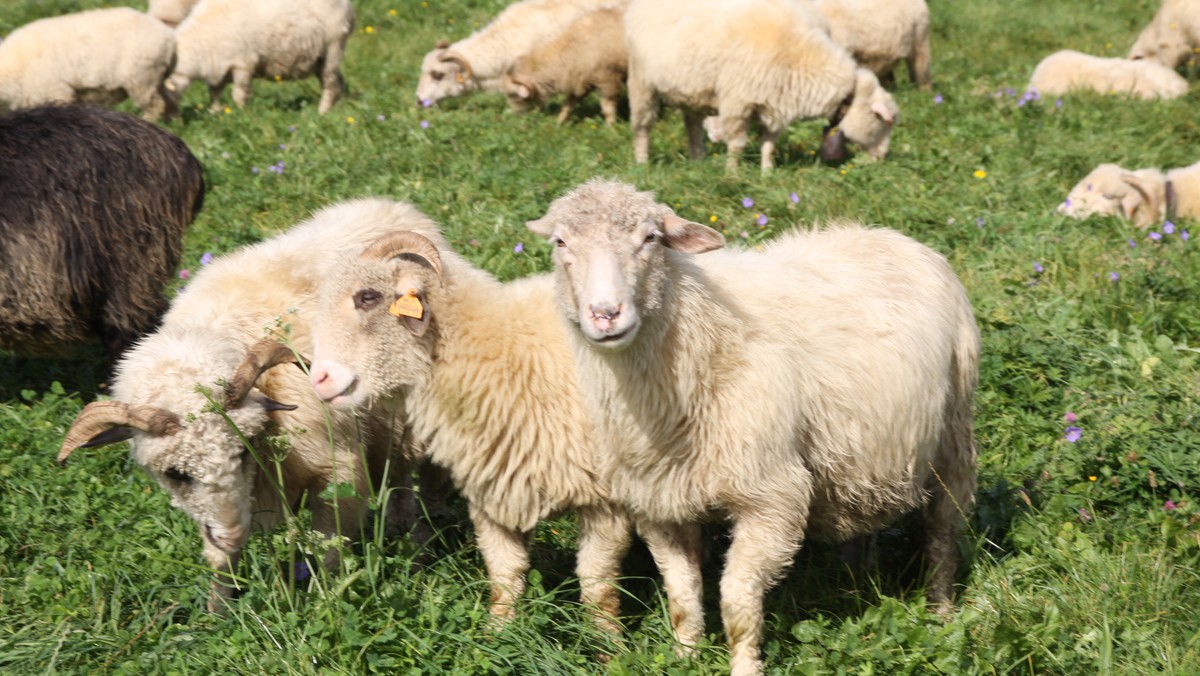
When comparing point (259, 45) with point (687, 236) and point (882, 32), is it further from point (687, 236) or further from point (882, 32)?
point (687, 236)

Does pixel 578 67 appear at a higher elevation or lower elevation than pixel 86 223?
lower

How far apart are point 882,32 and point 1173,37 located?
3.84 m

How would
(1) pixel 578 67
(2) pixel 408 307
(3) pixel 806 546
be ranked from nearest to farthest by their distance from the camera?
(2) pixel 408 307 → (3) pixel 806 546 → (1) pixel 578 67

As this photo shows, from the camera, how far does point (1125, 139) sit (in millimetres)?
9375

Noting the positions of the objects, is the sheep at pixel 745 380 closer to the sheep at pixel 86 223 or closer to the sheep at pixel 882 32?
the sheep at pixel 86 223

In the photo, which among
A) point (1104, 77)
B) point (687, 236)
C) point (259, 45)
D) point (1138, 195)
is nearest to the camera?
point (687, 236)

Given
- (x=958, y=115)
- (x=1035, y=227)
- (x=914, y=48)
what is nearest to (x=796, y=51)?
(x=958, y=115)

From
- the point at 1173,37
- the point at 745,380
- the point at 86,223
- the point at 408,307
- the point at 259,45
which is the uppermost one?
the point at 408,307

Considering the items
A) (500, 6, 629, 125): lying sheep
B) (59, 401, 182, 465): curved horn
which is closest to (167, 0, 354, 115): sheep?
(500, 6, 629, 125): lying sheep

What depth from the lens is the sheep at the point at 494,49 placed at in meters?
11.8

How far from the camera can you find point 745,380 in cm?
363

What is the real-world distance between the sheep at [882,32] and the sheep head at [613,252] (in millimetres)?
9194

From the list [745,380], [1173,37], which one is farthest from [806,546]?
[1173,37]

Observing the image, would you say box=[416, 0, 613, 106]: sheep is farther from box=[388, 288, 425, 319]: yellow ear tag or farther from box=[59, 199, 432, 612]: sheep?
box=[388, 288, 425, 319]: yellow ear tag
